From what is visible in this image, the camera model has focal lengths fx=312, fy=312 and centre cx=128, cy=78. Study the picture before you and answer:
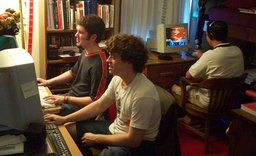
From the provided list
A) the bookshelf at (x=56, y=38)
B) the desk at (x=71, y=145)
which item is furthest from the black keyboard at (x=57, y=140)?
the bookshelf at (x=56, y=38)

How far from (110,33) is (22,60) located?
7.21 ft

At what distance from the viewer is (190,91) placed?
3064mm

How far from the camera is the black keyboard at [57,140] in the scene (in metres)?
1.42

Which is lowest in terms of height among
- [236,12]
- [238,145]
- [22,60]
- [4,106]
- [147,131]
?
[238,145]

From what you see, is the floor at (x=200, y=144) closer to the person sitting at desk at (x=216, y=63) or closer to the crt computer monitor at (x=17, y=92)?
the person sitting at desk at (x=216, y=63)

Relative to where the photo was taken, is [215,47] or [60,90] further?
[60,90]

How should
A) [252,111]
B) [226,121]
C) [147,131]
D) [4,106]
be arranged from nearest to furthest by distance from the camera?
[4,106] < [147,131] < [252,111] < [226,121]

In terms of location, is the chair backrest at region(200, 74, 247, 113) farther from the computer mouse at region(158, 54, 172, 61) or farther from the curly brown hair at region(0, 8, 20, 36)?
the curly brown hair at region(0, 8, 20, 36)

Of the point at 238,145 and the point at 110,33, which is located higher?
the point at 110,33

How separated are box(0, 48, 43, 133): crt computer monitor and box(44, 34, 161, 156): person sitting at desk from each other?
42 centimetres

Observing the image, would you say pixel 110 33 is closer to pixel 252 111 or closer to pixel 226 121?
pixel 226 121

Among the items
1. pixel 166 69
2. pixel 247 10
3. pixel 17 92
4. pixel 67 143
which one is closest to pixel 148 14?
pixel 166 69

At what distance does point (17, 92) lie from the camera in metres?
1.24

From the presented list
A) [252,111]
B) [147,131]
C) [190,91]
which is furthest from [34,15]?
[252,111]
